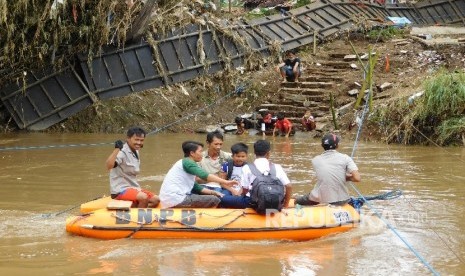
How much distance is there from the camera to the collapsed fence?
19.0m

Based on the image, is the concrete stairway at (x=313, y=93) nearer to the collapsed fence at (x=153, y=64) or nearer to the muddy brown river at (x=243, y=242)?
the collapsed fence at (x=153, y=64)

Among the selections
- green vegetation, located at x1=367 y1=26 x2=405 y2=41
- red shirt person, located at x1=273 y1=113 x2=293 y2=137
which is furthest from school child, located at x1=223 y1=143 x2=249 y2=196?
green vegetation, located at x1=367 y1=26 x2=405 y2=41

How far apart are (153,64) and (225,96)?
8.13 ft

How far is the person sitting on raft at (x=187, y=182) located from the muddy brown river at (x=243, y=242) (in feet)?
1.99

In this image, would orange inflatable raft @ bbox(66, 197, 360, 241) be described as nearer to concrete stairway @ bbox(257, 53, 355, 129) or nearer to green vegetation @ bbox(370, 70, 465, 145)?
green vegetation @ bbox(370, 70, 465, 145)

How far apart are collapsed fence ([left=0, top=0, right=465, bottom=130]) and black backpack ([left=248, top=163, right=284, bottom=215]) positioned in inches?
431

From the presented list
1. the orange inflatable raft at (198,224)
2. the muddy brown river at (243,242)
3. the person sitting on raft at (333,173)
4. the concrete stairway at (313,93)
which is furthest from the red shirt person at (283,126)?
the orange inflatable raft at (198,224)

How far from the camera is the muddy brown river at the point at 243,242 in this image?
7.24 meters

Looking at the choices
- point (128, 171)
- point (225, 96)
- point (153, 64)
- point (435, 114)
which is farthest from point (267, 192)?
point (225, 96)

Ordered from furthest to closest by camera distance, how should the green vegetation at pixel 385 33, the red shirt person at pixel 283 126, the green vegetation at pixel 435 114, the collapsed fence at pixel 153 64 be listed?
the green vegetation at pixel 385 33 → the collapsed fence at pixel 153 64 → the red shirt person at pixel 283 126 → the green vegetation at pixel 435 114

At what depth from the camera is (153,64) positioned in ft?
66.3

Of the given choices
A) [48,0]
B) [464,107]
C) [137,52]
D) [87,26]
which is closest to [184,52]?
[137,52]

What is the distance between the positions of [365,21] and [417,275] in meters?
19.1

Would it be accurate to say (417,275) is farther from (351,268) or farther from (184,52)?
(184,52)
